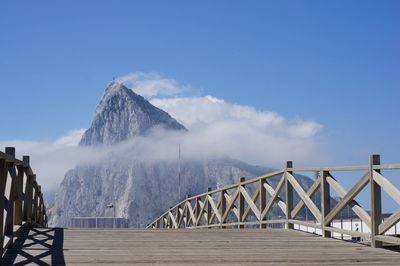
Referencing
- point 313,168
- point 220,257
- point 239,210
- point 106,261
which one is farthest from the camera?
point 239,210

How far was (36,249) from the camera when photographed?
21.3 feet

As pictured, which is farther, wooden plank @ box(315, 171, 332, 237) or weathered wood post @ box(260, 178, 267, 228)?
weathered wood post @ box(260, 178, 267, 228)

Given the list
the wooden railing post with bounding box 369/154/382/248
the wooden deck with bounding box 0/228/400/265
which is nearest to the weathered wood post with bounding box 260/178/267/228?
the wooden deck with bounding box 0/228/400/265

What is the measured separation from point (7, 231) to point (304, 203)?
4.68 metres

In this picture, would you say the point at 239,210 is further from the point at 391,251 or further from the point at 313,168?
the point at 391,251

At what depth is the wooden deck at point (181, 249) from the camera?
235 inches

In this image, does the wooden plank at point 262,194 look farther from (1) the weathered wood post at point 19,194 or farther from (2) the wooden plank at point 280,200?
(1) the weathered wood post at point 19,194

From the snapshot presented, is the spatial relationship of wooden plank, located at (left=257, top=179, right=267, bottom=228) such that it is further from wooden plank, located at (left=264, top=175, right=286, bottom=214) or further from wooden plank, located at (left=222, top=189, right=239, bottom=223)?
wooden plank, located at (left=222, top=189, right=239, bottom=223)

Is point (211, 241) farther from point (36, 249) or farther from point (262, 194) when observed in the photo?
point (262, 194)

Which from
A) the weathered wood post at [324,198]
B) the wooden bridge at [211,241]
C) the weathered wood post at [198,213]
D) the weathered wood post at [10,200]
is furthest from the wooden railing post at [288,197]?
the weathered wood post at [198,213]

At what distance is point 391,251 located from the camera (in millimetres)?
7109

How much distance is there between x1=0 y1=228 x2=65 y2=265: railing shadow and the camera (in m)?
5.70

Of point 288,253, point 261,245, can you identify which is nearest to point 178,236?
point 261,245

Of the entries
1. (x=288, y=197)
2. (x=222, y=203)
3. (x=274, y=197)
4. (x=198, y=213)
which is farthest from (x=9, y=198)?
(x=198, y=213)
